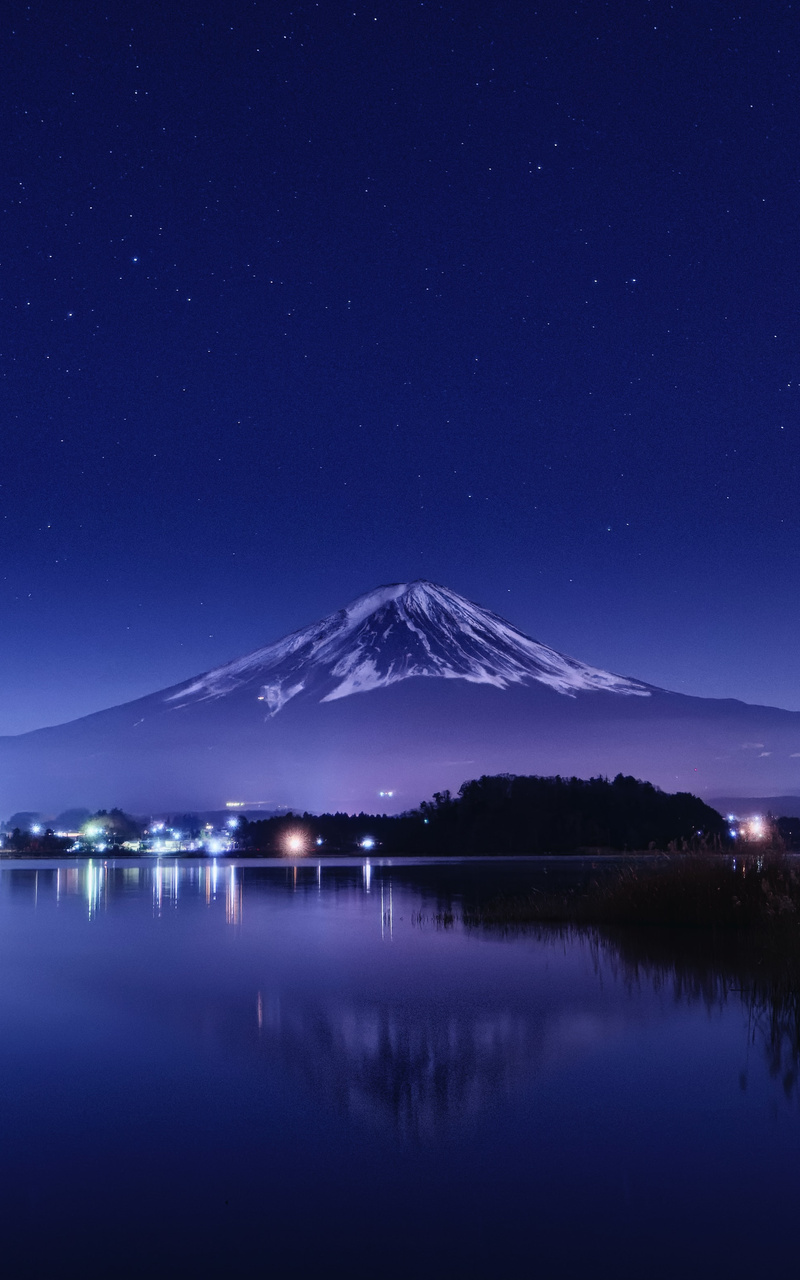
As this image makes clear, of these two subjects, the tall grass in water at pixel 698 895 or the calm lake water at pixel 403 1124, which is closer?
the calm lake water at pixel 403 1124

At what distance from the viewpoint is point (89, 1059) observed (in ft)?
34.0

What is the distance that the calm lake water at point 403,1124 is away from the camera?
537cm

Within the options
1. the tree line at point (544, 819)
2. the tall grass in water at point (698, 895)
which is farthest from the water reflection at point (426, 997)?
the tree line at point (544, 819)

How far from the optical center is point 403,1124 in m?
7.57

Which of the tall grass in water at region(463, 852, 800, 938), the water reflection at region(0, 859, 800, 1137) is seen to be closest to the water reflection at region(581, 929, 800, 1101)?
the water reflection at region(0, 859, 800, 1137)

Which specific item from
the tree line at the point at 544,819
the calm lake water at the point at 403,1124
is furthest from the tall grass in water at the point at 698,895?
the tree line at the point at 544,819

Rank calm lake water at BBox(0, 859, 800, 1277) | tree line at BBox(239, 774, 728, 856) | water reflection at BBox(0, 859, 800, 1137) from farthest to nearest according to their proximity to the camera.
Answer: tree line at BBox(239, 774, 728, 856) < water reflection at BBox(0, 859, 800, 1137) < calm lake water at BBox(0, 859, 800, 1277)

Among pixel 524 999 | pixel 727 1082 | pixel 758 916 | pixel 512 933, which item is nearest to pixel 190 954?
pixel 512 933

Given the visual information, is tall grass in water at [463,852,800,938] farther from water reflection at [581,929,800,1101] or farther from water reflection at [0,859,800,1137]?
water reflection at [0,859,800,1137]

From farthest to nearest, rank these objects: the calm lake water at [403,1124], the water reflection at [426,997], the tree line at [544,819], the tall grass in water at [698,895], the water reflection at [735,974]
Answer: the tree line at [544,819] → the tall grass in water at [698,895] → the water reflection at [735,974] → the water reflection at [426,997] → the calm lake water at [403,1124]

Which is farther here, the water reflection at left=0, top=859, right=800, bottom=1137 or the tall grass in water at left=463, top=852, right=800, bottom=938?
the tall grass in water at left=463, top=852, right=800, bottom=938

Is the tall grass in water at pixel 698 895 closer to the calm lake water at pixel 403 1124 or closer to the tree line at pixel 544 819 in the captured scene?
the calm lake water at pixel 403 1124

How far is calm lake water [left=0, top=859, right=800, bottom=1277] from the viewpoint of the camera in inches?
211

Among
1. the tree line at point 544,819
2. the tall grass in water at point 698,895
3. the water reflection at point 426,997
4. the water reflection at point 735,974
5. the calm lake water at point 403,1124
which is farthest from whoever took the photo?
the tree line at point 544,819
